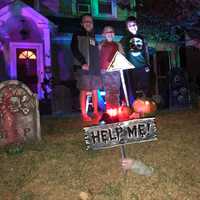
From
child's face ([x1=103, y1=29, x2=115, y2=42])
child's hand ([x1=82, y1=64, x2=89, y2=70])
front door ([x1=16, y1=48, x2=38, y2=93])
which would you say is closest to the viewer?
child's hand ([x1=82, y1=64, x2=89, y2=70])

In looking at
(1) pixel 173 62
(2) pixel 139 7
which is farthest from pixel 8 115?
(1) pixel 173 62

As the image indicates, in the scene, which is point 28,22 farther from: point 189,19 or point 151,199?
point 151,199

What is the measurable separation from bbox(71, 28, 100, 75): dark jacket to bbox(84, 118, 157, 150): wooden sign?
278cm

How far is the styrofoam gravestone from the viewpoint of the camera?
640 centimetres

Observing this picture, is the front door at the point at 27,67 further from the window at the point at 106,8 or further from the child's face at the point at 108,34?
the child's face at the point at 108,34

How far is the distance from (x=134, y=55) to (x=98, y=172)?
404cm

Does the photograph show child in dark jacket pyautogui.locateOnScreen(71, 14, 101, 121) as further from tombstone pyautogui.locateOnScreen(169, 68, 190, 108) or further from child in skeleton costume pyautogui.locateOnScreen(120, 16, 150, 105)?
tombstone pyautogui.locateOnScreen(169, 68, 190, 108)

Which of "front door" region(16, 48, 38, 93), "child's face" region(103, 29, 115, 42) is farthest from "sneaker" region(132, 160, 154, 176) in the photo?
"front door" region(16, 48, 38, 93)

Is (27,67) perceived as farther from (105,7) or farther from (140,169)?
(140,169)

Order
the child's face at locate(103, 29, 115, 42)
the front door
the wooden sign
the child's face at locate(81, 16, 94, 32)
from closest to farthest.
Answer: the wooden sign
the child's face at locate(81, 16, 94, 32)
the child's face at locate(103, 29, 115, 42)
the front door

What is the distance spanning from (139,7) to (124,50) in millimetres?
5386

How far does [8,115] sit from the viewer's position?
21.1 feet

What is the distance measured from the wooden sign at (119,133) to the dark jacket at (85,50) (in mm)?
2781

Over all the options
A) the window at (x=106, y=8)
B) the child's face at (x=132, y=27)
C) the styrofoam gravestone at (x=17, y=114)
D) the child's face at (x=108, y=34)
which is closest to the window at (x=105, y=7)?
the window at (x=106, y=8)
